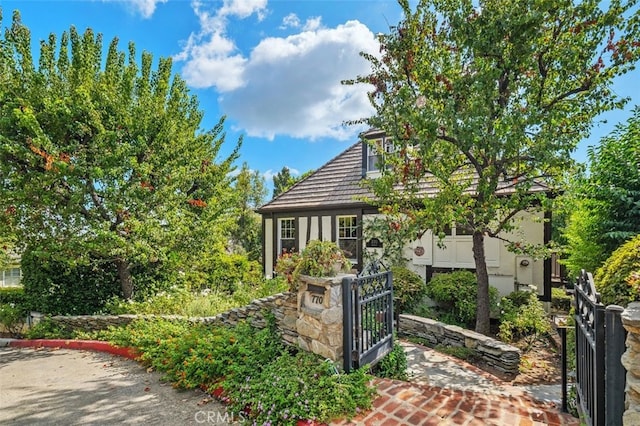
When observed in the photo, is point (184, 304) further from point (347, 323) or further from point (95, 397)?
point (347, 323)

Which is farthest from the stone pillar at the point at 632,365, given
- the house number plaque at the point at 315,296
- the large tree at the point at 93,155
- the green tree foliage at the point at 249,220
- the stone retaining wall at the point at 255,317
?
the green tree foliage at the point at 249,220

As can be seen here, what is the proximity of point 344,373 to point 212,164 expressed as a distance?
7497mm

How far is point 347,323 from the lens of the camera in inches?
149

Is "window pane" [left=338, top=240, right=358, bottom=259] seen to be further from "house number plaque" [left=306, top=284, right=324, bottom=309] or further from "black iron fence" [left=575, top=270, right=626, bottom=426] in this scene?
"black iron fence" [left=575, top=270, right=626, bottom=426]

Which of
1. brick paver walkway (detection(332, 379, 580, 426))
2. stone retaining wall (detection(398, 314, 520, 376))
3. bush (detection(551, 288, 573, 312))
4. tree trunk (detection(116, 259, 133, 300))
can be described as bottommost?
bush (detection(551, 288, 573, 312))

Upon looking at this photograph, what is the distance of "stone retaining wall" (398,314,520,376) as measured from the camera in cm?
528

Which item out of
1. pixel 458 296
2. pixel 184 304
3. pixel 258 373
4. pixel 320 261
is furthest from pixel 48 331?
pixel 458 296

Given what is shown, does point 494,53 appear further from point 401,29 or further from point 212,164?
point 212,164

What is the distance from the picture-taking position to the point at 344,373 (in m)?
3.70

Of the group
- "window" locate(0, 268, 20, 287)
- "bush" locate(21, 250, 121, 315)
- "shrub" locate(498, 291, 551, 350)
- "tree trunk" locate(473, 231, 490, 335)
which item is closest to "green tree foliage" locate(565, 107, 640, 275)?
"shrub" locate(498, 291, 551, 350)

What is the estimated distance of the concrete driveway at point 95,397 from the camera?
3533 millimetres

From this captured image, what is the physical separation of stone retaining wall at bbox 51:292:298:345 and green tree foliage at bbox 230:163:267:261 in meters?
12.2

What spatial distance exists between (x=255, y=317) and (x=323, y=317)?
72.2 inches

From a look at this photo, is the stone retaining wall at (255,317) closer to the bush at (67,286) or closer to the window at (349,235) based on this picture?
the bush at (67,286)
